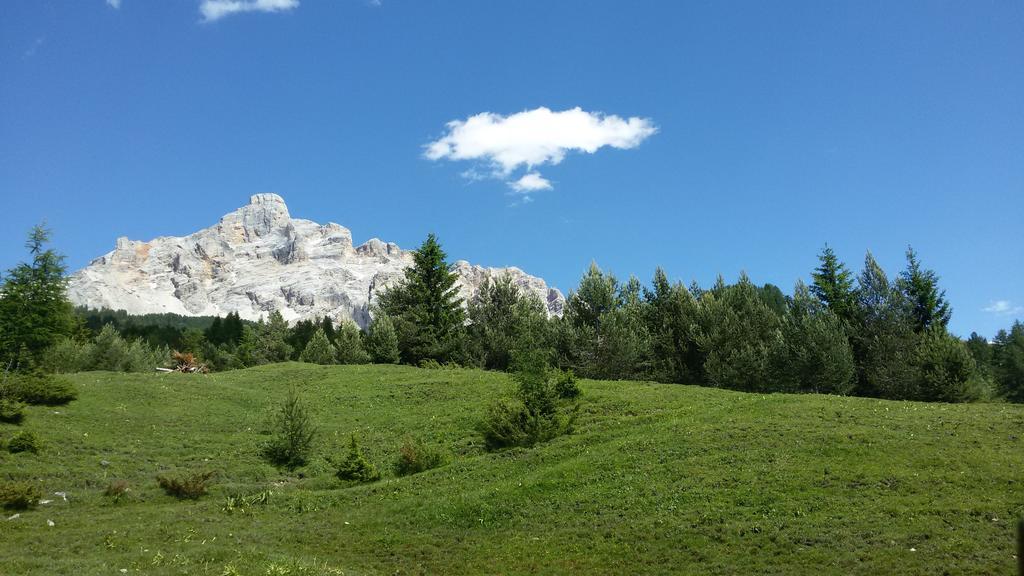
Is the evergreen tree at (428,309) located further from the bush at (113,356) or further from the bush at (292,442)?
the bush at (292,442)

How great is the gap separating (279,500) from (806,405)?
25554 millimetres

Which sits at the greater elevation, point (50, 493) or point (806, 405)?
point (806, 405)

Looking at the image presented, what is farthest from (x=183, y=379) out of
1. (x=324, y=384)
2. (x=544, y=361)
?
(x=544, y=361)

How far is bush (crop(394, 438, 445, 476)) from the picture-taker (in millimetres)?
30578

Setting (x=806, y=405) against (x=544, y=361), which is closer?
(x=806, y=405)

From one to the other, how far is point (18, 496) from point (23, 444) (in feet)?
23.8

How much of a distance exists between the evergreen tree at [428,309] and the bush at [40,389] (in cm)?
3193

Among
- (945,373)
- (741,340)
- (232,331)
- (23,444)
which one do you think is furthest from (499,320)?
(232,331)

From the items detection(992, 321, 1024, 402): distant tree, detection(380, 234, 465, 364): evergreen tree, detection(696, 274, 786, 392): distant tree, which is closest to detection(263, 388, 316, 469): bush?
detection(380, 234, 465, 364): evergreen tree

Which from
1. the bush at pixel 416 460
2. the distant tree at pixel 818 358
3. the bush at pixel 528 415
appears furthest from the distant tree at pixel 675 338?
the bush at pixel 416 460

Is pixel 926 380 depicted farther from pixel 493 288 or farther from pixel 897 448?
pixel 493 288

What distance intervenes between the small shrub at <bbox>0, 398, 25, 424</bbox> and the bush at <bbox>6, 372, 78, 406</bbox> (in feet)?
6.90

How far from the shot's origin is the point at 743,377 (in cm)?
5306

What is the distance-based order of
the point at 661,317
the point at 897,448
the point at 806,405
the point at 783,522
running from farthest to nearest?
the point at 661,317, the point at 806,405, the point at 897,448, the point at 783,522
